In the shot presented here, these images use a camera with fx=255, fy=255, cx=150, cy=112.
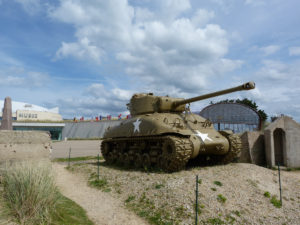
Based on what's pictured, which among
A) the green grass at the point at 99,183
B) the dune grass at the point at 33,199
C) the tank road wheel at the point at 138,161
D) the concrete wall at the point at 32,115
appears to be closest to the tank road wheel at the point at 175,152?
the tank road wheel at the point at 138,161

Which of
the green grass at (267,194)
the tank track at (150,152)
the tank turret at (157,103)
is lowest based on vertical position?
the green grass at (267,194)

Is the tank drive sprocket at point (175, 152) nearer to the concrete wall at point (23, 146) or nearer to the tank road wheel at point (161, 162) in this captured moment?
the tank road wheel at point (161, 162)

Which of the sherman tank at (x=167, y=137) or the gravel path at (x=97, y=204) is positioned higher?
the sherman tank at (x=167, y=137)

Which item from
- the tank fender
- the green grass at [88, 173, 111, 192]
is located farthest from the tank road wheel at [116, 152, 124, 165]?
the tank fender

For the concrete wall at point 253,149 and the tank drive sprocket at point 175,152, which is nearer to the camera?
the tank drive sprocket at point 175,152

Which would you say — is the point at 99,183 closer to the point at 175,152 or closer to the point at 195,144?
the point at 175,152

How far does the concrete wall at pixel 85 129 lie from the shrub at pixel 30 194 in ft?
132

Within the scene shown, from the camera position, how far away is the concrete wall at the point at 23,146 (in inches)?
311

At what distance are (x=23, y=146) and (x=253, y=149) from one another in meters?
12.0

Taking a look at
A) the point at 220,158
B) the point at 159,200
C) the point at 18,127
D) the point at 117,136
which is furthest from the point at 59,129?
the point at 159,200

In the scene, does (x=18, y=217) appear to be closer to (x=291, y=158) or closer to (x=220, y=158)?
(x=220, y=158)

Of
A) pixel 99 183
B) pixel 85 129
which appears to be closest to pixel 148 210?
pixel 99 183

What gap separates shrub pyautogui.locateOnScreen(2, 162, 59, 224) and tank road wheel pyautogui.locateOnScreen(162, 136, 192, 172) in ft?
15.4

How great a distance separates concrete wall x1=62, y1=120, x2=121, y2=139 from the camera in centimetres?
4816
